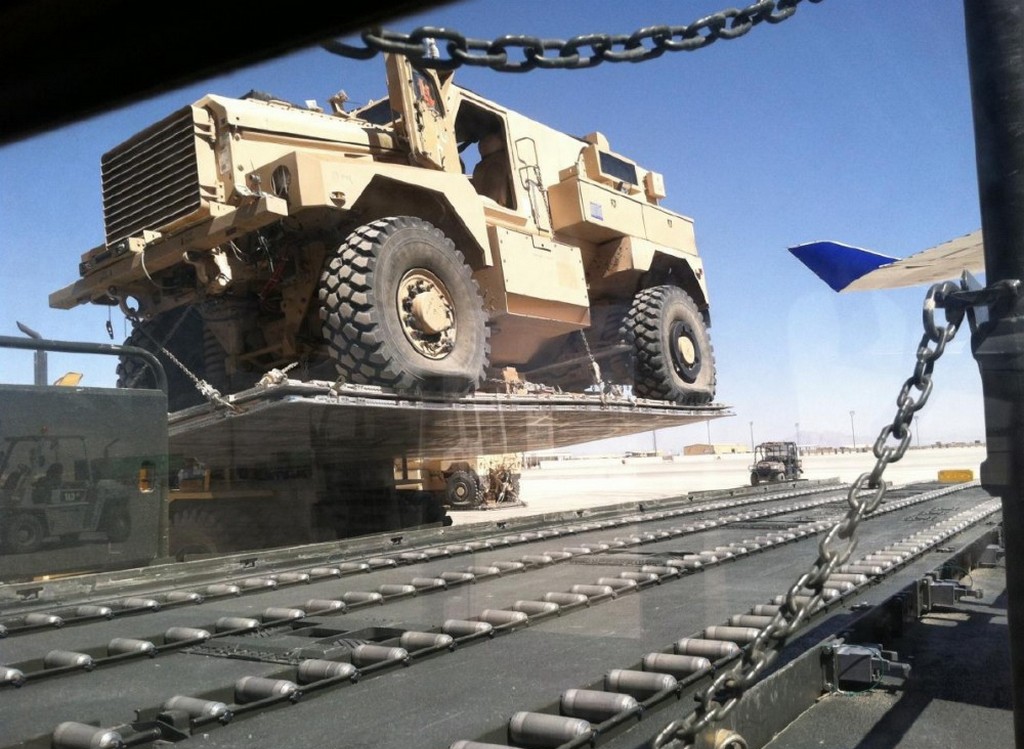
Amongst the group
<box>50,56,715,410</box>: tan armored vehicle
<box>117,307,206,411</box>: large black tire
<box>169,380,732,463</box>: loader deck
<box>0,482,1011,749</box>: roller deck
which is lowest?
<box>0,482,1011,749</box>: roller deck

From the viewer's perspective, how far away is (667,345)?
9.96 metres

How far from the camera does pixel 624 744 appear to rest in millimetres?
2250

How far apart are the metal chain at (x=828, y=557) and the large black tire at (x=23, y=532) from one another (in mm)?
3751

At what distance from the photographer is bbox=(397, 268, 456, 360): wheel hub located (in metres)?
7.43

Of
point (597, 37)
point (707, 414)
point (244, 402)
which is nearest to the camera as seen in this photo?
point (597, 37)

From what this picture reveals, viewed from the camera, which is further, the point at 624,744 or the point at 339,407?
the point at 339,407

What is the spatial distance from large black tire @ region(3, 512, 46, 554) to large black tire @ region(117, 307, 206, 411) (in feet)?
6.40

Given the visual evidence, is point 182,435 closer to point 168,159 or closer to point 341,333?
point 341,333

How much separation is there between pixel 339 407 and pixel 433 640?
11.9ft

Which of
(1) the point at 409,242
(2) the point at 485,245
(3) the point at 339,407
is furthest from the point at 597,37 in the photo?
(2) the point at 485,245

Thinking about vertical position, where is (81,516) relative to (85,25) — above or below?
below

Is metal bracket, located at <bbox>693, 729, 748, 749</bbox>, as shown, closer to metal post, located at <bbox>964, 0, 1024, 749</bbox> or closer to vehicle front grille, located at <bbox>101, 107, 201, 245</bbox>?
metal post, located at <bbox>964, 0, 1024, 749</bbox>

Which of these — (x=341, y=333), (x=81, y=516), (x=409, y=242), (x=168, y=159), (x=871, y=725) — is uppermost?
(x=168, y=159)

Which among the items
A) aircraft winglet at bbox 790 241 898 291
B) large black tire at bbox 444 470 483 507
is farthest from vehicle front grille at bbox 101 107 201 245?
large black tire at bbox 444 470 483 507
